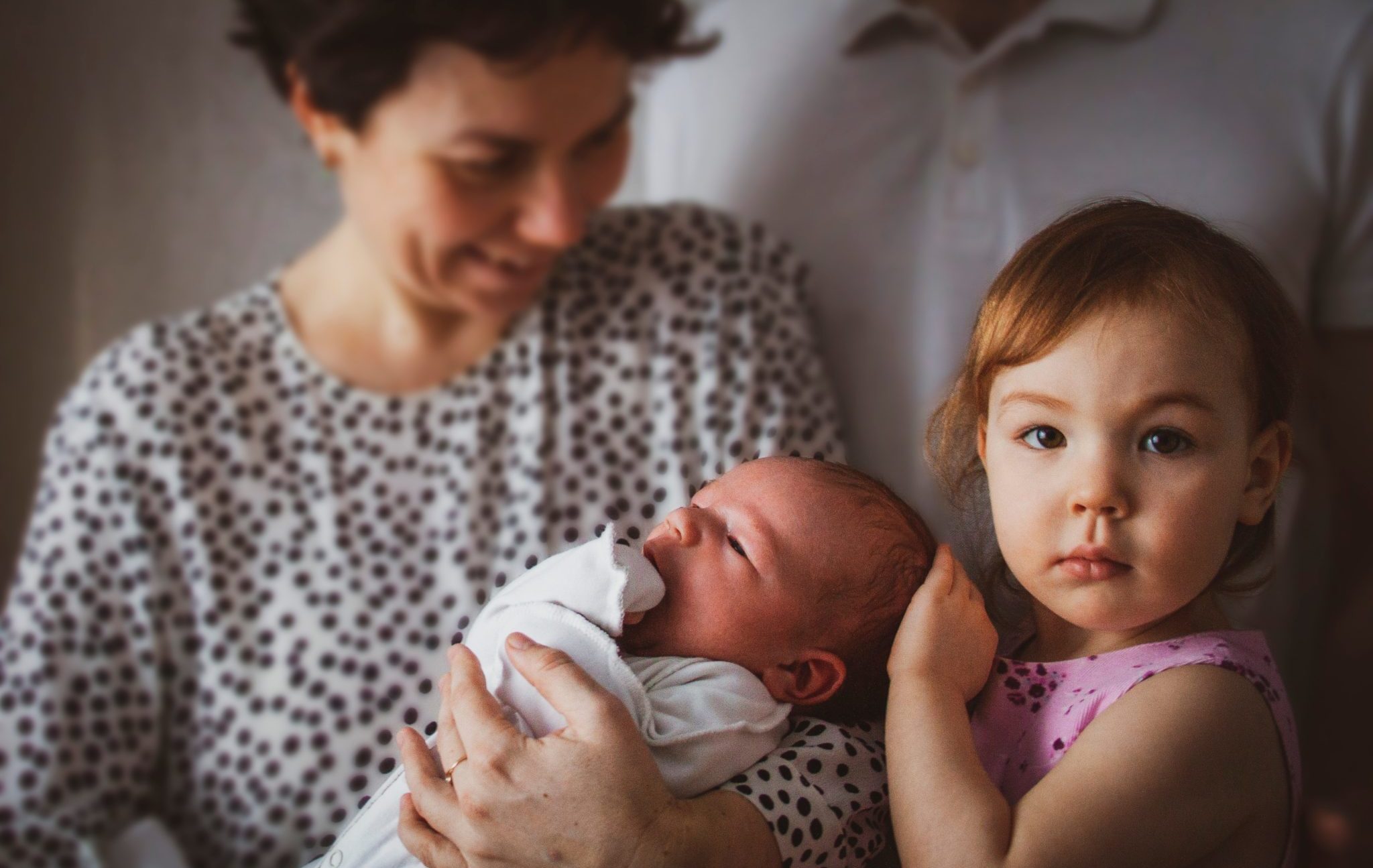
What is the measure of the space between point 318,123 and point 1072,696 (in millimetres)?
857

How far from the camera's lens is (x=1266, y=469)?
0.44 metres

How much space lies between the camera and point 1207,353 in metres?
0.41

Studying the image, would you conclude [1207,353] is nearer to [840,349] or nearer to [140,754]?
[840,349]

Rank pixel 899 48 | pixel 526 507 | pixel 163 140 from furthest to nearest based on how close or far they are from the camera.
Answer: pixel 163 140, pixel 899 48, pixel 526 507

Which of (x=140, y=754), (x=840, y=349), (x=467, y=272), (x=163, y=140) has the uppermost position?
(x=163, y=140)

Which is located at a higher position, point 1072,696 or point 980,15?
point 980,15

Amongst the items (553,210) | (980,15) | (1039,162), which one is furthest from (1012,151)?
(553,210)

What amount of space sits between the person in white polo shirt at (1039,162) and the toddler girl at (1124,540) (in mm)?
221

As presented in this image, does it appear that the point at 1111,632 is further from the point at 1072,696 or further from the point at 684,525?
the point at 684,525

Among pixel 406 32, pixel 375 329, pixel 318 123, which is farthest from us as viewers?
pixel 375 329

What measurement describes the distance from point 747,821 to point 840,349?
771mm

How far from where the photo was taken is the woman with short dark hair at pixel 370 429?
3.17ft

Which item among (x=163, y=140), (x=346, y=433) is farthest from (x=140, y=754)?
(x=163, y=140)

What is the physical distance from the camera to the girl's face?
1.33 feet
